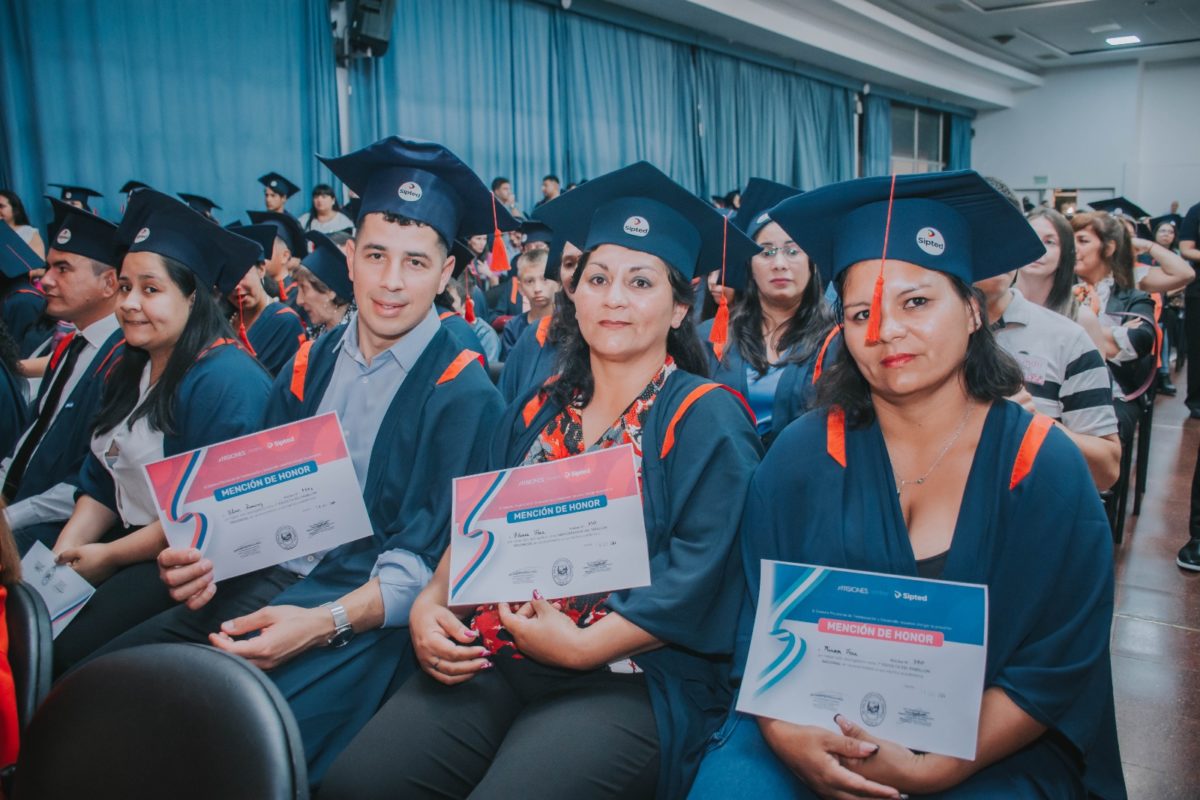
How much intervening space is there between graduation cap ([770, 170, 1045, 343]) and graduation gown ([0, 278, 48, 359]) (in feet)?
14.4

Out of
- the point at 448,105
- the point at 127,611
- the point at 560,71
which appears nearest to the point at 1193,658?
the point at 127,611

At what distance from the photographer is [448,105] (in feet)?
27.9

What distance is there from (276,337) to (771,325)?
8.47 ft

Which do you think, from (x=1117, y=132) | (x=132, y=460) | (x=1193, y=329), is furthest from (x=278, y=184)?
(x=1117, y=132)

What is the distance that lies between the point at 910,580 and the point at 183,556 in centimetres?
146

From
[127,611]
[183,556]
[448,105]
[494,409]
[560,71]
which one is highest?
[560,71]

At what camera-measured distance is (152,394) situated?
91.6 inches

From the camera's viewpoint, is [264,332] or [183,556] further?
[264,332]

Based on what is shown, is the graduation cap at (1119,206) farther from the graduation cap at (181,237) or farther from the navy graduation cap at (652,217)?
the graduation cap at (181,237)

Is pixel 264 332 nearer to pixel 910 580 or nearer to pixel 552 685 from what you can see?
pixel 552 685

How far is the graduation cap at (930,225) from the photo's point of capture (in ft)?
4.53

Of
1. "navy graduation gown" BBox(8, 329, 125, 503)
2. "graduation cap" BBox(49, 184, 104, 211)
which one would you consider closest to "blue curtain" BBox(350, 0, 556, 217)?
"graduation cap" BBox(49, 184, 104, 211)

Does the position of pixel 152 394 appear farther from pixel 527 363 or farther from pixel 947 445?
pixel 947 445

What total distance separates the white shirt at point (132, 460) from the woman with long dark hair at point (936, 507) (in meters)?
1.76
